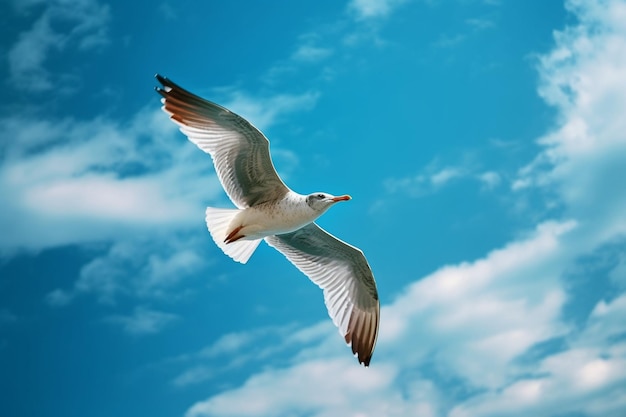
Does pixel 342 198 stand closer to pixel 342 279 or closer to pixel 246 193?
pixel 246 193

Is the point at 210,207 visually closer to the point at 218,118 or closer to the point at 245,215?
the point at 245,215

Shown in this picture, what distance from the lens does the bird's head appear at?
7875mm

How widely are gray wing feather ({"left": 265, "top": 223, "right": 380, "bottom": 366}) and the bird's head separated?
0.99 meters

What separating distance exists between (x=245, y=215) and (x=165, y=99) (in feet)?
4.54

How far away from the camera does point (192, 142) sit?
798 cm

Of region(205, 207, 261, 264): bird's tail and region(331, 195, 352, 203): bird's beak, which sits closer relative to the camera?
region(331, 195, 352, 203): bird's beak

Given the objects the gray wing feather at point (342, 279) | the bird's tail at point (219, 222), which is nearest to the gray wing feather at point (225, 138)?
the bird's tail at point (219, 222)

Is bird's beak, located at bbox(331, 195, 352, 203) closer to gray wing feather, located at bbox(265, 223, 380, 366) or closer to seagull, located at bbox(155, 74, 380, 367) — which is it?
seagull, located at bbox(155, 74, 380, 367)

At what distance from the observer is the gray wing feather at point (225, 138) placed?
785cm

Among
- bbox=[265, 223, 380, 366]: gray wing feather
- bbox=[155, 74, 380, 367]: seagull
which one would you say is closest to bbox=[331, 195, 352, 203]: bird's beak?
bbox=[155, 74, 380, 367]: seagull

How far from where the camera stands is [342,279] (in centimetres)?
915

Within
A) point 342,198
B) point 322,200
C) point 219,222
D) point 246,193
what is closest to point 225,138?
point 246,193

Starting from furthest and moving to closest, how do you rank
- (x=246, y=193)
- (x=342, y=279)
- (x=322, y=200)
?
(x=342, y=279)
(x=246, y=193)
(x=322, y=200)

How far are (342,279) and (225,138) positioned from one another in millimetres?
2257
